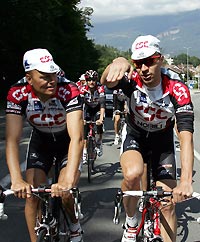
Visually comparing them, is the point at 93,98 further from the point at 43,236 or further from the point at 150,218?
the point at 43,236

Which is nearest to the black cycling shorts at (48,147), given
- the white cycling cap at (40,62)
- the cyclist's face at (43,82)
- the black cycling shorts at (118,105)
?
the cyclist's face at (43,82)

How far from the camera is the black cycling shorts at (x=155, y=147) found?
16.6 ft

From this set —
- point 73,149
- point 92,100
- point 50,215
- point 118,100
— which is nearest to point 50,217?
point 50,215

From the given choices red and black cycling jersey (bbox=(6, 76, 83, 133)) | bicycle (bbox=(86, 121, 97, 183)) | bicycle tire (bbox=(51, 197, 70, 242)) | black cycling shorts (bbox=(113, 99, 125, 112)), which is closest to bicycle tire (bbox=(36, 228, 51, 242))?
bicycle tire (bbox=(51, 197, 70, 242))

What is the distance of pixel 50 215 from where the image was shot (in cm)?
448

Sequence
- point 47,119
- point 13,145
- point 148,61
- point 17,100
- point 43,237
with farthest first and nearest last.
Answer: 1. point 47,119
2. point 17,100
3. point 13,145
4. point 148,61
5. point 43,237

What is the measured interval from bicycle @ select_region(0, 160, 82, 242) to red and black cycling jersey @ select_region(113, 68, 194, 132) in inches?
38.0

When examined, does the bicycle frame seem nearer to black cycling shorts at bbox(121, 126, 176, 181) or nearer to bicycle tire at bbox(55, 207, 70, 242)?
black cycling shorts at bbox(121, 126, 176, 181)

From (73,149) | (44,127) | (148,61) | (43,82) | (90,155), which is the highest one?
(148,61)

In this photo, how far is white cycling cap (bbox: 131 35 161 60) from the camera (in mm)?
4375

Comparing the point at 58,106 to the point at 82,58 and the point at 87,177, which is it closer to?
the point at 87,177

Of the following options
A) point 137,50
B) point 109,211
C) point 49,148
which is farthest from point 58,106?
point 109,211

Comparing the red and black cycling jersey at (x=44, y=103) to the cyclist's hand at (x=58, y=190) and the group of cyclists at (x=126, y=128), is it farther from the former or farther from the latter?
the cyclist's hand at (x=58, y=190)

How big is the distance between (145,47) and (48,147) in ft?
4.85
